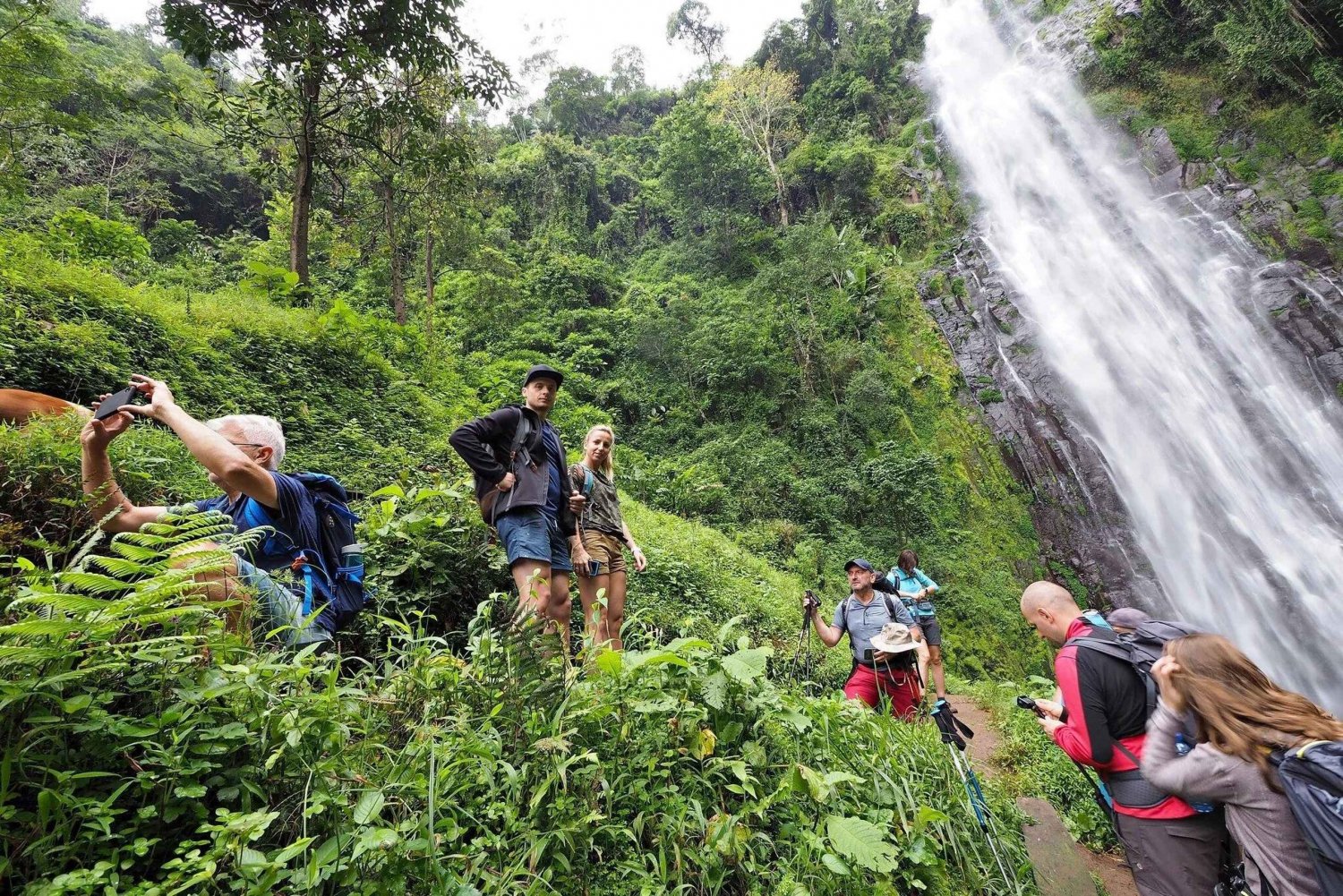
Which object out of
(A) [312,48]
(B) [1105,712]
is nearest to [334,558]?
(B) [1105,712]

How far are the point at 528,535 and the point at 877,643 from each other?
2460 mm

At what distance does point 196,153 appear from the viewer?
21.6m

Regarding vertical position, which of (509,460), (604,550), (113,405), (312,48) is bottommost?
(604,550)

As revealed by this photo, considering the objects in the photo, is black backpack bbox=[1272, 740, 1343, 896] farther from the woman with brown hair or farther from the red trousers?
the red trousers

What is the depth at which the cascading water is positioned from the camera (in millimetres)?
12156

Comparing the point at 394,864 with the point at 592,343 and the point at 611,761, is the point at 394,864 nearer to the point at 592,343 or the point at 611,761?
the point at 611,761

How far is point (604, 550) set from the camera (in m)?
3.61

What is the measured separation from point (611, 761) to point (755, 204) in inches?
1066

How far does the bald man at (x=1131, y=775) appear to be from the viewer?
2.03 metres

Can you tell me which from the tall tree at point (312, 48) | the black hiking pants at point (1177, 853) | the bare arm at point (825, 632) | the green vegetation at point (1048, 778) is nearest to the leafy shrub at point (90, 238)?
the tall tree at point (312, 48)

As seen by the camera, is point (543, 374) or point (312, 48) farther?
point (312, 48)

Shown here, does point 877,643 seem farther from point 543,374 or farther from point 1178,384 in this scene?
point 1178,384

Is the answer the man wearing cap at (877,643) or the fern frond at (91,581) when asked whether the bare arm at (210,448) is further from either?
the man wearing cap at (877,643)

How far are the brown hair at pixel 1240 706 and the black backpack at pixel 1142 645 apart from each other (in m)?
0.20
